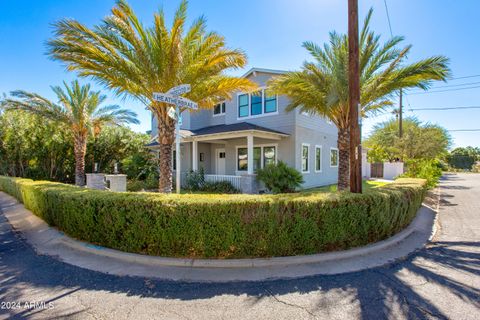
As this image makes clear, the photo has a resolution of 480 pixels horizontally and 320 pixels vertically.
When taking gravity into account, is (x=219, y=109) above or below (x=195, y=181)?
above

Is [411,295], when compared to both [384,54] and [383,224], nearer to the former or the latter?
[383,224]

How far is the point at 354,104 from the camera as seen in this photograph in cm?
632

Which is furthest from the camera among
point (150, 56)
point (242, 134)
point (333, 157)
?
point (333, 157)

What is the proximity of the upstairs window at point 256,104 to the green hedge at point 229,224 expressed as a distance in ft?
33.3

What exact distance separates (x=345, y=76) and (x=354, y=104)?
3119mm

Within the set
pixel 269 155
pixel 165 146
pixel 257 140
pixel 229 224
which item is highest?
pixel 257 140

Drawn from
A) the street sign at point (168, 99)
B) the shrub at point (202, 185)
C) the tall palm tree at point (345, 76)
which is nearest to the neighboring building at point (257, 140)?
the shrub at point (202, 185)

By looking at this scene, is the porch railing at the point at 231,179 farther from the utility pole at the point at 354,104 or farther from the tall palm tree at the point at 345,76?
the utility pole at the point at 354,104

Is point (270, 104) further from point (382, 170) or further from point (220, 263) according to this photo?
point (382, 170)

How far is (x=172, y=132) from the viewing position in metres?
8.12

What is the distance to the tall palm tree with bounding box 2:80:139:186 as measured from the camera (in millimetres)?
13906

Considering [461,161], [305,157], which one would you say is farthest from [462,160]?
[305,157]

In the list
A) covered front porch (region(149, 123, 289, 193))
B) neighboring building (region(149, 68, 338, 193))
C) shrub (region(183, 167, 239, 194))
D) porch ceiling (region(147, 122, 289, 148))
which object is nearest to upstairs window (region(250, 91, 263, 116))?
neighboring building (region(149, 68, 338, 193))

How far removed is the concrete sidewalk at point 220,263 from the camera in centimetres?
Answer: 419
